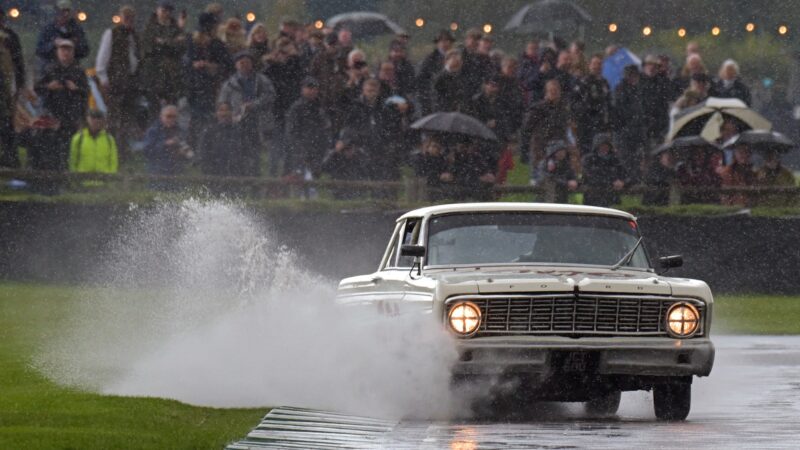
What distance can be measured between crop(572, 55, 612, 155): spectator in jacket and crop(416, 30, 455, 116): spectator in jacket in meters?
1.86

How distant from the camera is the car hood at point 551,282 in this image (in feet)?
37.8

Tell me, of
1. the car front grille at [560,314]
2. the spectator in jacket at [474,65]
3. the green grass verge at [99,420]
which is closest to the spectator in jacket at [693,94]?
the spectator in jacket at [474,65]

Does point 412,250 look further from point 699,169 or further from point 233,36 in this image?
point 699,169

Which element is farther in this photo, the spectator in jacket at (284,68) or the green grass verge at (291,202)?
the spectator in jacket at (284,68)

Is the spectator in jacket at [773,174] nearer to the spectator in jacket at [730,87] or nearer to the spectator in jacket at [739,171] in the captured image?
the spectator in jacket at [739,171]

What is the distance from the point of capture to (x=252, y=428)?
1084 cm

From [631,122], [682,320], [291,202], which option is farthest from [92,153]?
[682,320]

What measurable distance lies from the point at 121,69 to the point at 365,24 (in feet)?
15.3

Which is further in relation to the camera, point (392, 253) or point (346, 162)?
point (346, 162)

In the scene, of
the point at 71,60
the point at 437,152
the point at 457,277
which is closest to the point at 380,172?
the point at 437,152

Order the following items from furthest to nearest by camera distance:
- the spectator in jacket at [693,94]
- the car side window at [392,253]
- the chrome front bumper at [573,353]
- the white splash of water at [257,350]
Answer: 1. the spectator in jacket at [693,94]
2. the car side window at [392,253]
3. the white splash of water at [257,350]
4. the chrome front bumper at [573,353]

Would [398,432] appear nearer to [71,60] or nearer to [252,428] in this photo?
[252,428]

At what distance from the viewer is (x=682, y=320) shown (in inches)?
459

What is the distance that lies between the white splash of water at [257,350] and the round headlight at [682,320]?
1.35 metres
